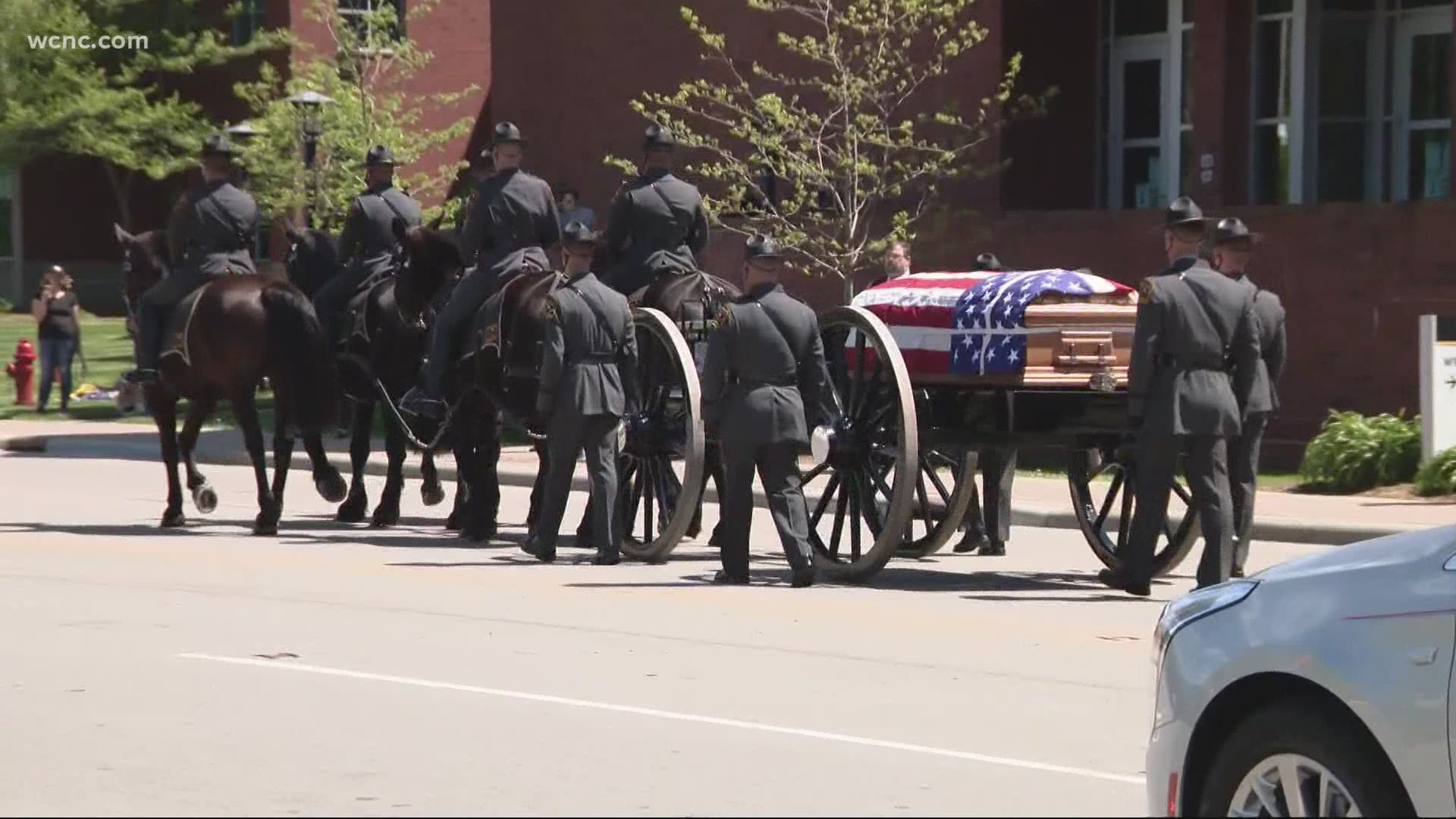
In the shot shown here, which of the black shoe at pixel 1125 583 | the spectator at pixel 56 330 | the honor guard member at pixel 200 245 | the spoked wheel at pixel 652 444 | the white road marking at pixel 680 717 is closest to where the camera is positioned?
the white road marking at pixel 680 717

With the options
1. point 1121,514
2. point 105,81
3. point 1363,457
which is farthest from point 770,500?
point 105,81

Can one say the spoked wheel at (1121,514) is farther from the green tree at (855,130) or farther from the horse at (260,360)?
the green tree at (855,130)

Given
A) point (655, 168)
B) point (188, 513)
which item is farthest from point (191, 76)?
point (655, 168)

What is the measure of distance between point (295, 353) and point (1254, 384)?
668 cm

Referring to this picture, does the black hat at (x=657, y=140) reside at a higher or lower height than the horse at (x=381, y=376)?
Result: higher

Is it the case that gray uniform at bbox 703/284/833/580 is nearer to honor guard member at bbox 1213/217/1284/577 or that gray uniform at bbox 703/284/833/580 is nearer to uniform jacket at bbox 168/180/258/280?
honor guard member at bbox 1213/217/1284/577

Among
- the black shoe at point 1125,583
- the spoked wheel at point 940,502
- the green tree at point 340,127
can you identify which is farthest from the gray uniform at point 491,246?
the green tree at point 340,127

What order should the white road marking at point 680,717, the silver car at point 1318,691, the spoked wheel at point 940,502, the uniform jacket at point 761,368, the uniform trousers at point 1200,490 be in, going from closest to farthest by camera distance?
the silver car at point 1318,691, the white road marking at point 680,717, the uniform trousers at point 1200,490, the uniform jacket at point 761,368, the spoked wheel at point 940,502

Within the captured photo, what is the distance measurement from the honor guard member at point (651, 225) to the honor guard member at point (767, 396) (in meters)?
1.95

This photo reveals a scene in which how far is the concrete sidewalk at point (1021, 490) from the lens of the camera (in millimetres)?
17109

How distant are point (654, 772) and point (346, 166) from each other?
1023 inches

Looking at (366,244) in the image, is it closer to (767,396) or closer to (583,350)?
(583,350)

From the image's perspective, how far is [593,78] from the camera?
32.2m

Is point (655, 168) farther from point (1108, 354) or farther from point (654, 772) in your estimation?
point (654, 772)
